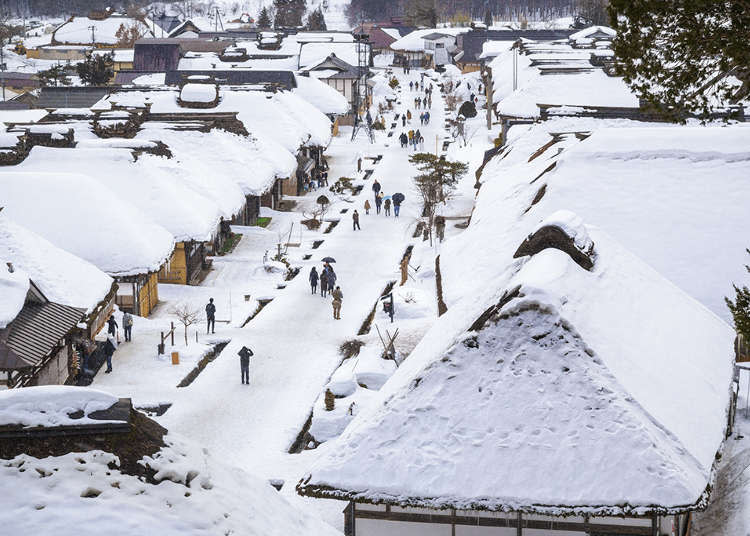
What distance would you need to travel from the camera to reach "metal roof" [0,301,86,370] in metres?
20.1

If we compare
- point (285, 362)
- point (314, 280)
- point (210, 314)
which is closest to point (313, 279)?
point (314, 280)

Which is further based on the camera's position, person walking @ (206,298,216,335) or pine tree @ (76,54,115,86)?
pine tree @ (76,54,115,86)

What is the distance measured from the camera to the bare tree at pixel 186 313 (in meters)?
28.4

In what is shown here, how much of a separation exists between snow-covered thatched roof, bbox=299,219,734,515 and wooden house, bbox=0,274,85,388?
9.01m

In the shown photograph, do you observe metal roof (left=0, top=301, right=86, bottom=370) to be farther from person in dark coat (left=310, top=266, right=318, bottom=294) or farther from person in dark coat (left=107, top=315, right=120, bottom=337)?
person in dark coat (left=310, top=266, right=318, bottom=294)

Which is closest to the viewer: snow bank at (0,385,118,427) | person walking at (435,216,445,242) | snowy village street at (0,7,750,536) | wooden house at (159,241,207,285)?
snow bank at (0,385,118,427)

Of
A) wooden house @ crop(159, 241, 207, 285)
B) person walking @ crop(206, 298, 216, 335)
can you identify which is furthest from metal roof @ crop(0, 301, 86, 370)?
wooden house @ crop(159, 241, 207, 285)

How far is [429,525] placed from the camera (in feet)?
45.3

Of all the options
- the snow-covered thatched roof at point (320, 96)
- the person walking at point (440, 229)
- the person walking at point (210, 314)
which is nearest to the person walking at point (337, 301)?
the person walking at point (210, 314)

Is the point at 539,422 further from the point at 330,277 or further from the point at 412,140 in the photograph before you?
the point at 412,140

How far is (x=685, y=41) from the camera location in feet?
36.1

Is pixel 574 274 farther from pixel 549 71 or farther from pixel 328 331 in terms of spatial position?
pixel 549 71

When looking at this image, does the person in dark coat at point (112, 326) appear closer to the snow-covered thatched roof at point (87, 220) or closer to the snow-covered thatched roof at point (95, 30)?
the snow-covered thatched roof at point (87, 220)

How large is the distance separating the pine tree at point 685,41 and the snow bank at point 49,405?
672cm
